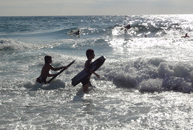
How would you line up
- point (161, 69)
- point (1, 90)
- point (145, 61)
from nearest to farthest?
point (1, 90), point (161, 69), point (145, 61)

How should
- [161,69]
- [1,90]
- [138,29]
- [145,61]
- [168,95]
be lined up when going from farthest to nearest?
[138,29] → [145,61] → [161,69] → [1,90] → [168,95]

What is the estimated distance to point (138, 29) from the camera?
34250 mm

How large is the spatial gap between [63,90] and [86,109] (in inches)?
77.5

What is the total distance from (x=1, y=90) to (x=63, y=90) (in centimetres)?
182

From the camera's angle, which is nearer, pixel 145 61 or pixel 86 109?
pixel 86 109

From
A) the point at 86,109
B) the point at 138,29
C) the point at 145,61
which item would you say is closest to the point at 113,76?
the point at 145,61

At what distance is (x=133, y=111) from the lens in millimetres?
5445

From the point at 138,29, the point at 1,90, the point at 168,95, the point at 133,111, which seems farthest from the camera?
the point at 138,29

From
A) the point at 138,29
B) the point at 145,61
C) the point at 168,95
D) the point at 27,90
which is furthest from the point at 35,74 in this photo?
the point at 138,29

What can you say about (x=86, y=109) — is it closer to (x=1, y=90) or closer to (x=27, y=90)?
(x=27, y=90)

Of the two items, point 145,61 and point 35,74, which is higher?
point 145,61

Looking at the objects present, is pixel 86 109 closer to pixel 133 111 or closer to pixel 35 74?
pixel 133 111

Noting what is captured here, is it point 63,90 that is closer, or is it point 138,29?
point 63,90

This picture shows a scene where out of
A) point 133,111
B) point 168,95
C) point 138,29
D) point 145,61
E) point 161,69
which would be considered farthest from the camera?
point 138,29
